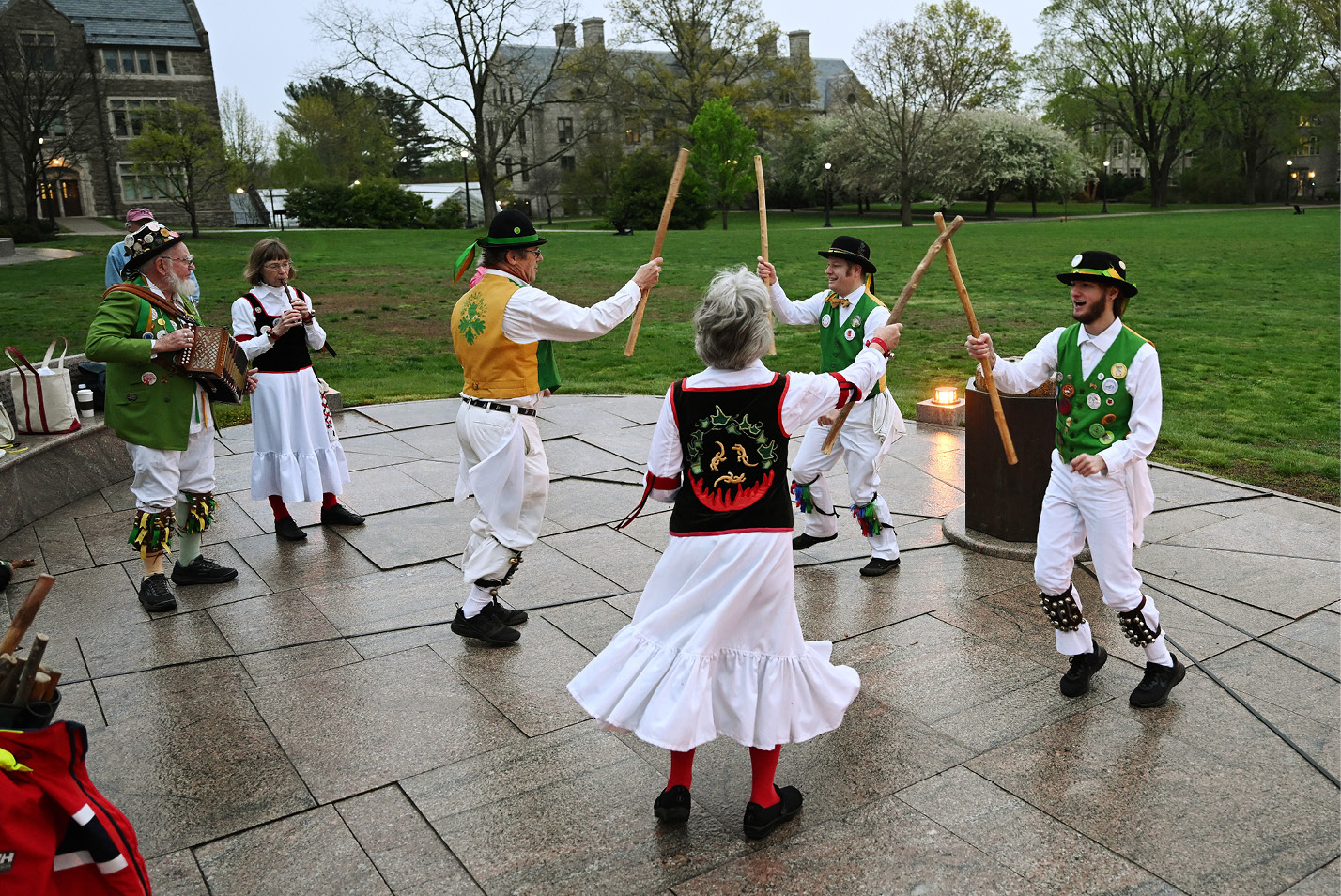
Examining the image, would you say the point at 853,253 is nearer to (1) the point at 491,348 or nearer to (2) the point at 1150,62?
(1) the point at 491,348

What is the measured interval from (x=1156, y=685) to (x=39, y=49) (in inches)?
2064

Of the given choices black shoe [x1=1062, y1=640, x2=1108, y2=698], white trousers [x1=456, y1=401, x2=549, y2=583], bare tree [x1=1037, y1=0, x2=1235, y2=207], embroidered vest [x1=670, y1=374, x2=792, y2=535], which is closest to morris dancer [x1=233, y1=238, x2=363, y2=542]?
white trousers [x1=456, y1=401, x2=549, y2=583]

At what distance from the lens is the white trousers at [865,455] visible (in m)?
6.31

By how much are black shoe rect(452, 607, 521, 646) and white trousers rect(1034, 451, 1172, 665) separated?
2643 millimetres

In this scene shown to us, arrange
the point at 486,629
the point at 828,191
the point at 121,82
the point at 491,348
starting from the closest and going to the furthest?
1. the point at 491,348
2. the point at 486,629
3. the point at 121,82
4. the point at 828,191

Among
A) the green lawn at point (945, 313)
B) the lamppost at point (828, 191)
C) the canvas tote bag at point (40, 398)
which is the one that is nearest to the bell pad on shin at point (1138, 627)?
the green lawn at point (945, 313)

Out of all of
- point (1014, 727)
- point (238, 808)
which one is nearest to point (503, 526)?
point (238, 808)

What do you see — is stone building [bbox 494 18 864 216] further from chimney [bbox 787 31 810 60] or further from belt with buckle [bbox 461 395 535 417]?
belt with buckle [bbox 461 395 535 417]

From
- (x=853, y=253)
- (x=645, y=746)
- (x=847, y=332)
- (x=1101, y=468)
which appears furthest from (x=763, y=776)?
(x=853, y=253)

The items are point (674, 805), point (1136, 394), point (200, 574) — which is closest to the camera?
point (674, 805)

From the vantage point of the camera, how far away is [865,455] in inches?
250

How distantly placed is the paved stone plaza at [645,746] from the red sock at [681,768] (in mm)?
168

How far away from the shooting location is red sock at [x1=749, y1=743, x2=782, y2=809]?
371 centimetres

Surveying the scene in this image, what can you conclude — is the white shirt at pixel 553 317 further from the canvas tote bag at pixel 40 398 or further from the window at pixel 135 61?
the window at pixel 135 61
